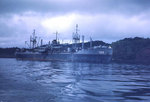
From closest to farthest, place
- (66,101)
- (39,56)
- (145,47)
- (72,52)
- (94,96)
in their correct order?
(66,101), (94,96), (72,52), (39,56), (145,47)

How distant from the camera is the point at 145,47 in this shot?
10219 centimetres

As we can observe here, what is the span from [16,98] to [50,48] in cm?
8749

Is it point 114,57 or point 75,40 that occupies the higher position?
point 75,40

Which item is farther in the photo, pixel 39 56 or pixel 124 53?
pixel 124 53

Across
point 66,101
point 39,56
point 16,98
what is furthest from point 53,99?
point 39,56

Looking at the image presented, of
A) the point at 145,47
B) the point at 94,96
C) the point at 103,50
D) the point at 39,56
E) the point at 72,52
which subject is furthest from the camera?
the point at 145,47

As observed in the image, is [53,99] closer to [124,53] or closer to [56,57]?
[56,57]

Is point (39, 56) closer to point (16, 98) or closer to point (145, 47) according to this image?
point (145, 47)

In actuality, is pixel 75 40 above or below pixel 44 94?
above

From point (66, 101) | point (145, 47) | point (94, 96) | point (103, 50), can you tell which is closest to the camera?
point (66, 101)

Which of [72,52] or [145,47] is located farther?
[145,47]

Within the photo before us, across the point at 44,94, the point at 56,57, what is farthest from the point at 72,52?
the point at 44,94

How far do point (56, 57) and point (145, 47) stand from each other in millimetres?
41550

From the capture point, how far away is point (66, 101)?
11.3 m
